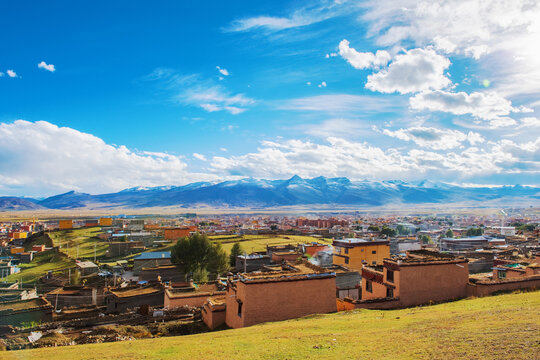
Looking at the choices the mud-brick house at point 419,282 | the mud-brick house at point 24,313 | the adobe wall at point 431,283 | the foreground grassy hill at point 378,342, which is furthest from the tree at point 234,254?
the foreground grassy hill at point 378,342

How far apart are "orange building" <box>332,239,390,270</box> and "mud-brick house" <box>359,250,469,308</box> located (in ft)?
55.3

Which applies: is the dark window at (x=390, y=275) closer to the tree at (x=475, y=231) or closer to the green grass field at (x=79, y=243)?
the green grass field at (x=79, y=243)

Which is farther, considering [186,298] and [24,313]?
[186,298]

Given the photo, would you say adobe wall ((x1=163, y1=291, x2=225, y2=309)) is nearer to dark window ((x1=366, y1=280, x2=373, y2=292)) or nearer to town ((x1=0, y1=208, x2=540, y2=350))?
town ((x1=0, y1=208, x2=540, y2=350))

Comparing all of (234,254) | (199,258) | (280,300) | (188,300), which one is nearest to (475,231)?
(234,254)

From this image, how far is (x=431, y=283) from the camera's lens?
20.8 metres

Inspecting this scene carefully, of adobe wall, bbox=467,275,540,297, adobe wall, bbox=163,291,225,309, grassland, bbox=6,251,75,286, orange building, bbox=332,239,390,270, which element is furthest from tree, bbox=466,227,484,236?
grassland, bbox=6,251,75,286

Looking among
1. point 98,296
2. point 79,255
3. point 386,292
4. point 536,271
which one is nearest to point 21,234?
point 79,255

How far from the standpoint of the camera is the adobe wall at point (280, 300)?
725 inches

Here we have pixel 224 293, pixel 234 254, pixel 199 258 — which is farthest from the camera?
pixel 234 254

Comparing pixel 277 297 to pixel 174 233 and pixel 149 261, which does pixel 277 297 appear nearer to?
pixel 149 261

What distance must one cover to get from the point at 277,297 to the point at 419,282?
8.25 m

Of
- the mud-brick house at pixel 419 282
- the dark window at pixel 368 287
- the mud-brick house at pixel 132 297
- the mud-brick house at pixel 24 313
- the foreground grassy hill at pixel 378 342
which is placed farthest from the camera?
the mud-brick house at pixel 132 297

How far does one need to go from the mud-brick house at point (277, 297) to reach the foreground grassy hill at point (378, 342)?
391 centimetres
